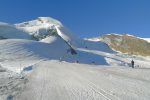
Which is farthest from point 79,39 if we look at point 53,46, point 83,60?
point 83,60

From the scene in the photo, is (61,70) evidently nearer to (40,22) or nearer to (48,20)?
(40,22)

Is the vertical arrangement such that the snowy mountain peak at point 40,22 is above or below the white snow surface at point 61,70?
above

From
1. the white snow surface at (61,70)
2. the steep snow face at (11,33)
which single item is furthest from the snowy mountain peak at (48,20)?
the steep snow face at (11,33)

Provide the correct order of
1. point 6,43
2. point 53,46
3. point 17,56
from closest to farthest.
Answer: point 17,56 < point 6,43 < point 53,46

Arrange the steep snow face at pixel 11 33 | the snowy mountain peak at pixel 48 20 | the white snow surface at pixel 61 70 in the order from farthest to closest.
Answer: the snowy mountain peak at pixel 48 20, the steep snow face at pixel 11 33, the white snow surface at pixel 61 70

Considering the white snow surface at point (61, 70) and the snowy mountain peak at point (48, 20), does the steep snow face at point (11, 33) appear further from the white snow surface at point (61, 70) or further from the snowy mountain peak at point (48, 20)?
the snowy mountain peak at point (48, 20)

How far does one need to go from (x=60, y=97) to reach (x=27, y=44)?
7533 cm

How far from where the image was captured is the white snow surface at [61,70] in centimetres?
1117

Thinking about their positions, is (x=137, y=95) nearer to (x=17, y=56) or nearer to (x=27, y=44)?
(x=17, y=56)

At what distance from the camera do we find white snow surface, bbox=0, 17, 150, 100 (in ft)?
36.6

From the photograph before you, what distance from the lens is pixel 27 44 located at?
84.9 meters

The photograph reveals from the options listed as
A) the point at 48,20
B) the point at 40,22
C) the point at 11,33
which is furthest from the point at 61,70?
the point at 48,20

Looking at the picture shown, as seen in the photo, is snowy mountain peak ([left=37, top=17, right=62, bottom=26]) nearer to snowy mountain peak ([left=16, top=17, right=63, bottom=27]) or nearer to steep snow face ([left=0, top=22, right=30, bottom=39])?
snowy mountain peak ([left=16, top=17, right=63, bottom=27])

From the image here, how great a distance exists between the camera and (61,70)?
23.8 meters
